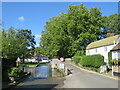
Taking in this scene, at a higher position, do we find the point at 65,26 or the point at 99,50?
the point at 65,26

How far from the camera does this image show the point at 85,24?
53969 mm

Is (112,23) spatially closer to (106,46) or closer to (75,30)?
(75,30)

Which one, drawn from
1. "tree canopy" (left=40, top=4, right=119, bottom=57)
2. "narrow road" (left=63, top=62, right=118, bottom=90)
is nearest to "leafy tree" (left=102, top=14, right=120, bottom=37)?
"tree canopy" (left=40, top=4, right=119, bottom=57)

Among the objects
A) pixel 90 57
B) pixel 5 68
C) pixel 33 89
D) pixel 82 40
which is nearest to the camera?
pixel 33 89

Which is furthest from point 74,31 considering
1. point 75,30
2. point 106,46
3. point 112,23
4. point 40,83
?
point 40,83

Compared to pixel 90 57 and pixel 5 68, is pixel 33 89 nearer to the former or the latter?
pixel 5 68

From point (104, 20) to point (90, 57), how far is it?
32634 mm

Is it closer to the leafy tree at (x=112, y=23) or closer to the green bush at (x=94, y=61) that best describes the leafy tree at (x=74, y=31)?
the leafy tree at (x=112, y=23)

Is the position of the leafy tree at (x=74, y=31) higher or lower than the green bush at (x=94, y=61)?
higher

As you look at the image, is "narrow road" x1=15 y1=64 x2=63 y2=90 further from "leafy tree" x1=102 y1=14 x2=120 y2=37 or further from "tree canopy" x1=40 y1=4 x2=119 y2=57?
"leafy tree" x1=102 y1=14 x2=120 y2=37

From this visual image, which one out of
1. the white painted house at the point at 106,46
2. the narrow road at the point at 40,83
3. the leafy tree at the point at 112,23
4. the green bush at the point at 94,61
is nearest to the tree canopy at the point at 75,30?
the leafy tree at the point at 112,23

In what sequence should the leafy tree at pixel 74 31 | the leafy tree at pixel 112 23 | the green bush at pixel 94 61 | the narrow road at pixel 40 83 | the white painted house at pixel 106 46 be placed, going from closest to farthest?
the narrow road at pixel 40 83
the green bush at pixel 94 61
the white painted house at pixel 106 46
the leafy tree at pixel 74 31
the leafy tree at pixel 112 23

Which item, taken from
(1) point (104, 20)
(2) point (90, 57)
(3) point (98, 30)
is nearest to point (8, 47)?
(2) point (90, 57)

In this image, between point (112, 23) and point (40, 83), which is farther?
point (112, 23)
